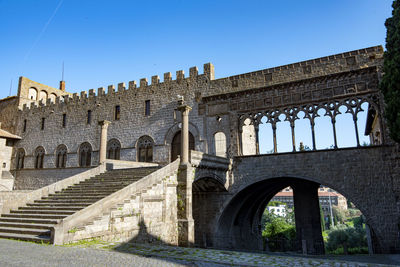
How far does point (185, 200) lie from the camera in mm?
13648

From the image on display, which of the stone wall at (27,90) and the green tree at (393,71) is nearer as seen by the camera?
the green tree at (393,71)

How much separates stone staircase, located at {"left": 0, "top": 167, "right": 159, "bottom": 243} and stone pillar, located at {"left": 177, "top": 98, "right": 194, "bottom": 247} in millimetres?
1865

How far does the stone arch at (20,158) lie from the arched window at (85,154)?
26.3ft

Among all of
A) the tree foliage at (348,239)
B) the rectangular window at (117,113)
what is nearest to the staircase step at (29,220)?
the rectangular window at (117,113)

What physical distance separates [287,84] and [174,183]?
9.38 m

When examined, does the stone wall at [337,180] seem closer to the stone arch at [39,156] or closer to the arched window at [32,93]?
the stone arch at [39,156]

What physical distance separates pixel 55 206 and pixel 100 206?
10.3 ft

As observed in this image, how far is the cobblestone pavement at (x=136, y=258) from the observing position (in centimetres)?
606

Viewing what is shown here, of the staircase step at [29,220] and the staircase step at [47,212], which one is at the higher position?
the staircase step at [47,212]

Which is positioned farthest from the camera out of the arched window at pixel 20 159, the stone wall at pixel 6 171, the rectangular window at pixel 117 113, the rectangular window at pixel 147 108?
the arched window at pixel 20 159

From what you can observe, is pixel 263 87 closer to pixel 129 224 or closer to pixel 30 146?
pixel 129 224

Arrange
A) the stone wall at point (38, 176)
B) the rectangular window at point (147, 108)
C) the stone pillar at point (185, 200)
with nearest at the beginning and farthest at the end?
the stone pillar at point (185, 200)
the rectangular window at point (147, 108)
the stone wall at point (38, 176)

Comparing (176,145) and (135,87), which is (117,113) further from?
(176,145)

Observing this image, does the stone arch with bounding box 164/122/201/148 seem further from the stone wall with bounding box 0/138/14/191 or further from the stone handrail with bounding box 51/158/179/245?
the stone wall with bounding box 0/138/14/191
